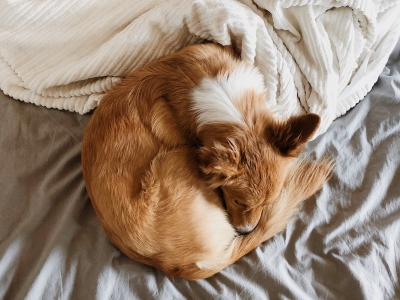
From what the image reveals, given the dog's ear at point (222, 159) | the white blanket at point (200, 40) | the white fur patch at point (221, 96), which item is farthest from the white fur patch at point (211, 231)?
the white blanket at point (200, 40)

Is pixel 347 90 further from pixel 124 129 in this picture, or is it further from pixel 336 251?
pixel 124 129

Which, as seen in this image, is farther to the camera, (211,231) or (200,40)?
(200,40)

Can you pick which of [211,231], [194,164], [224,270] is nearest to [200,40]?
[194,164]

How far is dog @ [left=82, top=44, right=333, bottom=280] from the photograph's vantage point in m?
1.35

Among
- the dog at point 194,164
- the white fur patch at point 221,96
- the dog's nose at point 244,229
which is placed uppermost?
the white fur patch at point 221,96

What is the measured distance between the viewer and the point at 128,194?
1359 millimetres

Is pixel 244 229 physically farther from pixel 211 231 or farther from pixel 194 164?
pixel 194 164

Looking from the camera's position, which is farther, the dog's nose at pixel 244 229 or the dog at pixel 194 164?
the dog's nose at pixel 244 229

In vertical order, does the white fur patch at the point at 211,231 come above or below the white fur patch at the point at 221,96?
below

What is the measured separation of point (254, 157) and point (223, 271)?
44cm

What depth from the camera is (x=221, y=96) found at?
1.42 meters

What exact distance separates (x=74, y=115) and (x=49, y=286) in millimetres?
698

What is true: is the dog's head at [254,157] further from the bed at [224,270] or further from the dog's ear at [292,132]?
the bed at [224,270]

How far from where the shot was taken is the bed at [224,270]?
4.50 feet
